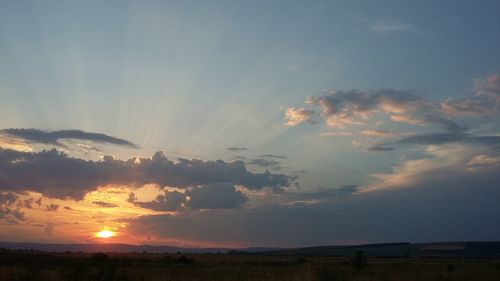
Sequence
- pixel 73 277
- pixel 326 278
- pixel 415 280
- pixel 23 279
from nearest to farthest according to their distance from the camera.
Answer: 1. pixel 73 277
2. pixel 23 279
3. pixel 326 278
4. pixel 415 280

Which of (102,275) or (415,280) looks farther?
(415,280)

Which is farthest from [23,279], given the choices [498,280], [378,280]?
[498,280]

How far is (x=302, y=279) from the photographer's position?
19.9 meters

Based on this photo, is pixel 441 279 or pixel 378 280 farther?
pixel 441 279

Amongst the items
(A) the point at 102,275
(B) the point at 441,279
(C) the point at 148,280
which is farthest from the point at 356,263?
(A) the point at 102,275

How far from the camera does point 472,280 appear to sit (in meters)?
26.8

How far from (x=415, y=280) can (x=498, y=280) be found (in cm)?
465

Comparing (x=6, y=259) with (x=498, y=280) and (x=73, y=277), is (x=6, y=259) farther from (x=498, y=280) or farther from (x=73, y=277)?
(x=498, y=280)

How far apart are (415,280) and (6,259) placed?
44556mm

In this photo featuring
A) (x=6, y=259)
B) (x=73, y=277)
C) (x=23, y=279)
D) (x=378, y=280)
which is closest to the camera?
(x=73, y=277)

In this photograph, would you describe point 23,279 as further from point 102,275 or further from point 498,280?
point 498,280

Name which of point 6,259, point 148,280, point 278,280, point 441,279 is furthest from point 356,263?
point 6,259

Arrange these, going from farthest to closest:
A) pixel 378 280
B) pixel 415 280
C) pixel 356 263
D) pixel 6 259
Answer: pixel 6 259
pixel 356 263
pixel 415 280
pixel 378 280

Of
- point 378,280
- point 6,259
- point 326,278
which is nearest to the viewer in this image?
point 326,278
